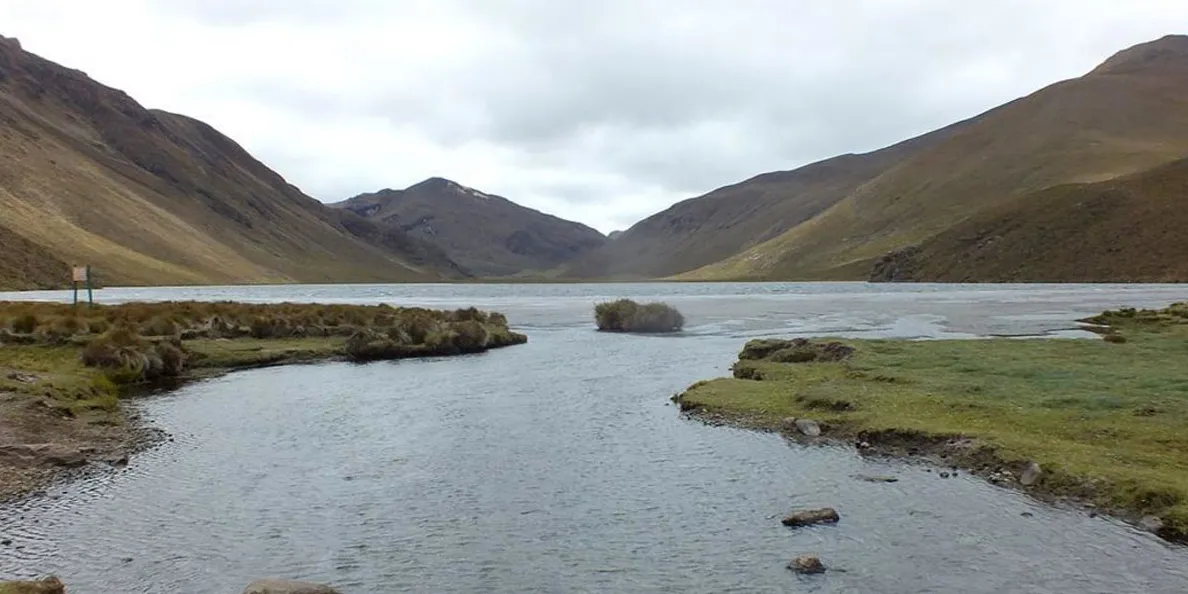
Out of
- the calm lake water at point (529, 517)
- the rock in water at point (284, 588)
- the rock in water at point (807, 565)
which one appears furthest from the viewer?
the rock in water at point (807, 565)

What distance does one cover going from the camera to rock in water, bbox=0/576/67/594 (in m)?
13.0

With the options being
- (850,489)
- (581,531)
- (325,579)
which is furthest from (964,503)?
(325,579)

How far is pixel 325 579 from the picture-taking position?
49.9 ft

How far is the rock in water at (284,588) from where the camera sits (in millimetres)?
13633

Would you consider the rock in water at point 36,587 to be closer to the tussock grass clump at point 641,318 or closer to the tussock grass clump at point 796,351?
the tussock grass clump at point 796,351

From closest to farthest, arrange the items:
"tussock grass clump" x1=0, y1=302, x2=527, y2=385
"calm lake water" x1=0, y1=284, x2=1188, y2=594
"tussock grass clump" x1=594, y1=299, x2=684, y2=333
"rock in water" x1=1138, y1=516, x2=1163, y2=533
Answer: "calm lake water" x1=0, y1=284, x2=1188, y2=594 → "rock in water" x1=1138, y1=516, x2=1163, y2=533 → "tussock grass clump" x1=0, y1=302, x2=527, y2=385 → "tussock grass clump" x1=594, y1=299, x2=684, y2=333

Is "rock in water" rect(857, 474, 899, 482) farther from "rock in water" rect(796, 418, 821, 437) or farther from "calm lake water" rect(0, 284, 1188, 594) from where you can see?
"rock in water" rect(796, 418, 821, 437)

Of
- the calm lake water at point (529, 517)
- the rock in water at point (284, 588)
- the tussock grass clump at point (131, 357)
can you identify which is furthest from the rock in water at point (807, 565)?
the tussock grass clump at point (131, 357)

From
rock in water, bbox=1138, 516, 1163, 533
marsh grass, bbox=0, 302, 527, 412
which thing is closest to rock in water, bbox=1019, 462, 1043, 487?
rock in water, bbox=1138, 516, 1163, 533

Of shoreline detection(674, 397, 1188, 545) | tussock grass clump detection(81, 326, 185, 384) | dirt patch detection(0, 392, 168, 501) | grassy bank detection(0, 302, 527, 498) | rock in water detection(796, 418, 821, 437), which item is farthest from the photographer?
tussock grass clump detection(81, 326, 185, 384)

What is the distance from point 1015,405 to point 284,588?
23.8m

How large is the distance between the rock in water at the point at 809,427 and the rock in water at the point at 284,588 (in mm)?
17425

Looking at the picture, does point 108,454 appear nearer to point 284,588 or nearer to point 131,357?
point 284,588

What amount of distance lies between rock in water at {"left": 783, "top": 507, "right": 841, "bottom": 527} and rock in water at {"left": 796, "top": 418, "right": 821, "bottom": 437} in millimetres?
8939
